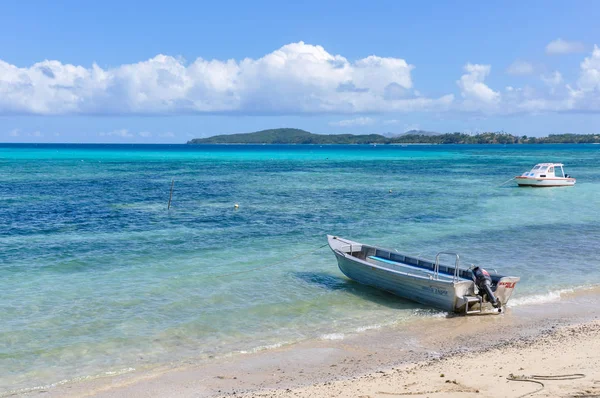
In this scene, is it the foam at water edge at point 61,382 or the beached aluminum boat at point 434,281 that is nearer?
the foam at water edge at point 61,382

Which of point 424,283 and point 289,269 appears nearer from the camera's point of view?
point 424,283

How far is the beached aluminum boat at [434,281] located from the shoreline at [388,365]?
76 cm

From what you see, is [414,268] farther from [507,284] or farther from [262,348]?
[262,348]

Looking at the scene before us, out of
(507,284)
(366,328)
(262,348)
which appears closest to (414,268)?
(507,284)

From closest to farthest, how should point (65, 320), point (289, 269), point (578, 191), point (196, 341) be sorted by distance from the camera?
point (196, 341) → point (65, 320) → point (289, 269) → point (578, 191)

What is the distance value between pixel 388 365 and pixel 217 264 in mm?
11615

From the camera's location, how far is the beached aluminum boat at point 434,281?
17.9 meters

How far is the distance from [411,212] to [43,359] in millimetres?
28555

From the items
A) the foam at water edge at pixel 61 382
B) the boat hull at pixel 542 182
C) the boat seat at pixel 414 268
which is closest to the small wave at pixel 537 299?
the boat seat at pixel 414 268

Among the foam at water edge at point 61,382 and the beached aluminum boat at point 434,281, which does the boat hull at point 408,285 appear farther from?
the foam at water edge at point 61,382

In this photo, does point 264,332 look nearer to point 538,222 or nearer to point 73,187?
point 538,222

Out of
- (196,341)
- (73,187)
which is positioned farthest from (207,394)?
(73,187)

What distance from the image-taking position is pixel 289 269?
2339 cm

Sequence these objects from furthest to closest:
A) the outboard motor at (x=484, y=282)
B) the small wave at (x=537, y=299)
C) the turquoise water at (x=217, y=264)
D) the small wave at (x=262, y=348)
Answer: the small wave at (x=537, y=299) → the outboard motor at (x=484, y=282) → the turquoise water at (x=217, y=264) → the small wave at (x=262, y=348)
